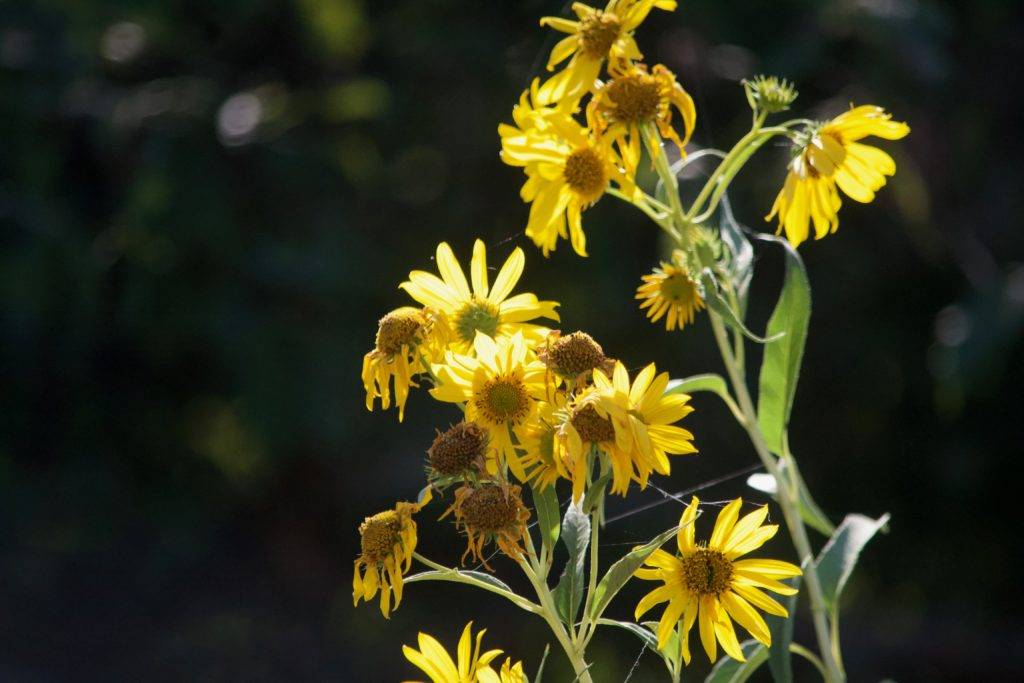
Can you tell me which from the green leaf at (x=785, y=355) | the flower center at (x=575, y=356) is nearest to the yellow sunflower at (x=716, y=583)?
the flower center at (x=575, y=356)

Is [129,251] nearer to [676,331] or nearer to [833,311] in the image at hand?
[676,331]

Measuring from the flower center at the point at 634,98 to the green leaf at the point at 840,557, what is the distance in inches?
13.3

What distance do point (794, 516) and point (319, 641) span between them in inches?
95.3

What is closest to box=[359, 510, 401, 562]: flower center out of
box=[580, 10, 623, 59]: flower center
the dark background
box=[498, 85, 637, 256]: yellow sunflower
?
box=[498, 85, 637, 256]: yellow sunflower

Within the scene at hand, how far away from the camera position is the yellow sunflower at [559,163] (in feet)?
2.40

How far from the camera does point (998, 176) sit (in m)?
2.69

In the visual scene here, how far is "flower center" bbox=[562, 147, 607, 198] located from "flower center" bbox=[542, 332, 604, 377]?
16 centimetres

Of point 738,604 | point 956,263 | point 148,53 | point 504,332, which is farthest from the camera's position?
point 148,53

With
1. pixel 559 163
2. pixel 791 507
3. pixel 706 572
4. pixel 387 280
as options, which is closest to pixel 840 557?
pixel 791 507

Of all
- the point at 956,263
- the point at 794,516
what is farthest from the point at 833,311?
the point at 794,516

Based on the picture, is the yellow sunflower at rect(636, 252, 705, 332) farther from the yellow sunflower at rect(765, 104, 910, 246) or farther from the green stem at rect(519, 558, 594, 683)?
the green stem at rect(519, 558, 594, 683)

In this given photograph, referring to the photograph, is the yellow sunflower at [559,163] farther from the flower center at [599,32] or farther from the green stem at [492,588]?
the green stem at [492,588]

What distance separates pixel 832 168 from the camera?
756mm

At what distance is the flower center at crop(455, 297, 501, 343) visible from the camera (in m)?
0.72
